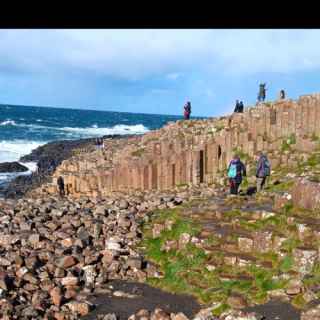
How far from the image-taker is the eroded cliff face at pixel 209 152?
18266 millimetres

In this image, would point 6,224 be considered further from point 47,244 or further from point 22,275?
point 22,275

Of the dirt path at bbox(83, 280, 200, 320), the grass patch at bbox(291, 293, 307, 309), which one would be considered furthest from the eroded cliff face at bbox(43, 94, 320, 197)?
the grass patch at bbox(291, 293, 307, 309)

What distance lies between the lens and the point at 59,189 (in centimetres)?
2192

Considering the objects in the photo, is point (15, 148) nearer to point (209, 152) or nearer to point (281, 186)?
point (209, 152)

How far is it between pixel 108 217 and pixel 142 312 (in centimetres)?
538

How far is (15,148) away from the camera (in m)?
49.0

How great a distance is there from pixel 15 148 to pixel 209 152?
3364 cm

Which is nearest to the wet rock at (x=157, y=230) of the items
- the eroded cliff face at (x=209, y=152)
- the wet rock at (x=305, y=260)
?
the wet rock at (x=305, y=260)

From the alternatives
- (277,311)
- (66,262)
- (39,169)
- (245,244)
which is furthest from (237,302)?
(39,169)

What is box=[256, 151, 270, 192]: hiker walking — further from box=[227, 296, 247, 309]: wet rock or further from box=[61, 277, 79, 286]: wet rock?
box=[61, 277, 79, 286]: wet rock

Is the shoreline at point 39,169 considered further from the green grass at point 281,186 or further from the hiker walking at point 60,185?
the green grass at point 281,186

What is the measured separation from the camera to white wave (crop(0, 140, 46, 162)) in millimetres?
42694

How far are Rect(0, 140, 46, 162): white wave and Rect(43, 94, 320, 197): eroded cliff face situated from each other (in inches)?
876
